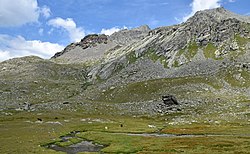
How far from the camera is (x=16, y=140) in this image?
6875 cm

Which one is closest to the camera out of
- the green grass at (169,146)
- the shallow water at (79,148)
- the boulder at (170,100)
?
the green grass at (169,146)

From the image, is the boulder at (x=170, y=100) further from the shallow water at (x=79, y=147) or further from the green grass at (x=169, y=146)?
the shallow water at (x=79, y=147)

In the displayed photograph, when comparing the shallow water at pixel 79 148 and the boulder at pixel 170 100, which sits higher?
the boulder at pixel 170 100

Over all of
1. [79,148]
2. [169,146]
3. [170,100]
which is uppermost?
[170,100]

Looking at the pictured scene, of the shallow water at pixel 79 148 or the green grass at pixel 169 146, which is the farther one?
the shallow water at pixel 79 148

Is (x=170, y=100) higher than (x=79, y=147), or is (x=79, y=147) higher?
(x=170, y=100)

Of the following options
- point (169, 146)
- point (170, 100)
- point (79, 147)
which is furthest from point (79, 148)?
point (170, 100)

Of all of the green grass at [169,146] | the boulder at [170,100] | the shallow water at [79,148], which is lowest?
the shallow water at [79,148]

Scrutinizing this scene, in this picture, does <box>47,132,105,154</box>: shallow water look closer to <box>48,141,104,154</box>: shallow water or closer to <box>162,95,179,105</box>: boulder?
<box>48,141,104,154</box>: shallow water

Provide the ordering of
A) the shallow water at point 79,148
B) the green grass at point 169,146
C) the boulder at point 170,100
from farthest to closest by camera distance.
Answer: the boulder at point 170,100 → the shallow water at point 79,148 → the green grass at point 169,146

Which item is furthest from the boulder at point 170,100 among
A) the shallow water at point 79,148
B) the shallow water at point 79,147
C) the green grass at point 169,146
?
the shallow water at point 79,148

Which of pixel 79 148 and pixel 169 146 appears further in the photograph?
pixel 79 148

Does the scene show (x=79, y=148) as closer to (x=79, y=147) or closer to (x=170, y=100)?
(x=79, y=147)

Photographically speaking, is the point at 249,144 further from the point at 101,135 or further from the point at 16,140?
the point at 16,140
